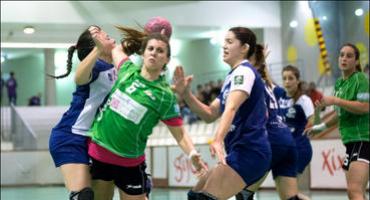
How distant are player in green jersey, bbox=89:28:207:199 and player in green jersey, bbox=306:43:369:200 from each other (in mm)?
2280

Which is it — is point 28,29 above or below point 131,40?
above

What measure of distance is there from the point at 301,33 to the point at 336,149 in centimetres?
1361

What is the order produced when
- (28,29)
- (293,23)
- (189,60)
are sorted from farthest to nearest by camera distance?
(189,60) → (293,23) → (28,29)

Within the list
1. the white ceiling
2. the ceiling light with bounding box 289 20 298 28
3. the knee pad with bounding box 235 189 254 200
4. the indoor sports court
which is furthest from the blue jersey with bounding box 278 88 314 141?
the ceiling light with bounding box 289 20 298 28

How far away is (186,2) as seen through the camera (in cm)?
2483

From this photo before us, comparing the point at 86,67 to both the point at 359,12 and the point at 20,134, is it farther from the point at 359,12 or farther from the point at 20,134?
the point at 359,12

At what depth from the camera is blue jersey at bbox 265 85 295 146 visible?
6.24 meters

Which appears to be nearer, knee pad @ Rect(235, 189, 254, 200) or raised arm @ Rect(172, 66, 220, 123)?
raised arm @ Rect(172, 66, 220, 123)

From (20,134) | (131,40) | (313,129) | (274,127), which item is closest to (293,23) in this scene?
(20,134)

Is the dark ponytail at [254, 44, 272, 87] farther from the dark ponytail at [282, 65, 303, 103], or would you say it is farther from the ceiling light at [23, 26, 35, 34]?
the ceiling light at [23, 26, 35, 34]

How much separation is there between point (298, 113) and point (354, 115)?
1.37 meters

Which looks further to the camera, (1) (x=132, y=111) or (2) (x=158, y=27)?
(2) (x=158, y=27)

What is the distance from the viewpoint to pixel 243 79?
512cm

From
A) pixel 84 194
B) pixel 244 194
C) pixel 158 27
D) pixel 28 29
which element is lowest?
pixel 244 194
